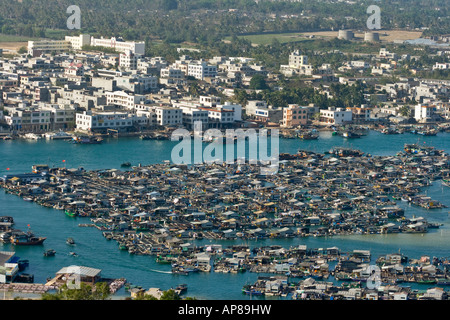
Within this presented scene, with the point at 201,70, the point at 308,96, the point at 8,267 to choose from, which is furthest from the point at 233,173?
the point at 201,70

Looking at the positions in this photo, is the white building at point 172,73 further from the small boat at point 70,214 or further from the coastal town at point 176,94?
the small boat at point 70,214

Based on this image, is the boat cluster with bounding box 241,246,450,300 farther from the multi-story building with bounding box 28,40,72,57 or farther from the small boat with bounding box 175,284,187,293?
the multi-story building with bounding box 28,40,72,57

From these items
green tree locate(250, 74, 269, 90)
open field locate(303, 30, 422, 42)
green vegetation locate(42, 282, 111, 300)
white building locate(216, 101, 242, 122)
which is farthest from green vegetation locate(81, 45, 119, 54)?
green vegetation locate(42, 282, 111, 300)

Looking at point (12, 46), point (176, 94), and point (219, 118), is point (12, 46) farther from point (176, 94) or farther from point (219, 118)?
point (219, 118)

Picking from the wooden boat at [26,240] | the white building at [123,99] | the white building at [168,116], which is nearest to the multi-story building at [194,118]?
the white building at [168,116]
